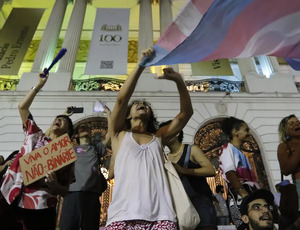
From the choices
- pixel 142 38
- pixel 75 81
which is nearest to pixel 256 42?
pixel 75 81

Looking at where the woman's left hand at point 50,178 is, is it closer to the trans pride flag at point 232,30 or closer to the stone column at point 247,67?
the trans pride flag at point 232,30

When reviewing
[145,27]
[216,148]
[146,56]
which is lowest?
[146,56]

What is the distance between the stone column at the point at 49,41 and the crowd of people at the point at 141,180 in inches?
352

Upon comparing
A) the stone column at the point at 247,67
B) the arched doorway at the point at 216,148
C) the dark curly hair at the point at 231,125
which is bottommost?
Answer: the dark curly hair at the point at 231,125

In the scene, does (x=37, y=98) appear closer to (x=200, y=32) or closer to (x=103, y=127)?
(x=103, y=127)

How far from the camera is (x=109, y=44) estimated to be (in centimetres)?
1024

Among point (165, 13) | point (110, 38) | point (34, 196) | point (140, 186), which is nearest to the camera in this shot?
point (140, 186)

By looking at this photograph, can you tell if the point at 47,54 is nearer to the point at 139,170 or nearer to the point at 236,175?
the point at 236,175

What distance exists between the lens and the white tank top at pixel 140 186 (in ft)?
4.66

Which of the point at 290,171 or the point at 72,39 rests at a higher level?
the point at 72,39

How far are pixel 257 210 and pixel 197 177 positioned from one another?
0.68 m

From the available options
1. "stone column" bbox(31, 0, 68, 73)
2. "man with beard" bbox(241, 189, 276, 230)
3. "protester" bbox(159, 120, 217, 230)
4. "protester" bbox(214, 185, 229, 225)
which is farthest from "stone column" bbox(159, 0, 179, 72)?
"man with beard" bbox(241, 189, 276, 230)

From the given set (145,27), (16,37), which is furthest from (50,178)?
(145,27)

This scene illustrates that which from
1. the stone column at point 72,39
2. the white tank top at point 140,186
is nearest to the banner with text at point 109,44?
the stone column at point 72,39
